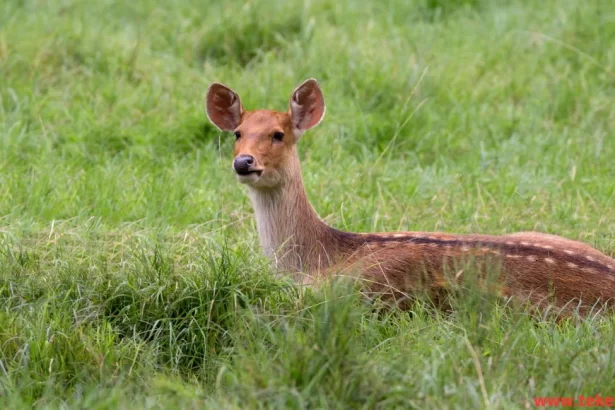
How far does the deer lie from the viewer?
18.7 ft

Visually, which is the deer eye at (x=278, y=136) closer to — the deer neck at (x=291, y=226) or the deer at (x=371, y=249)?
the deer at (x=371, y=249)

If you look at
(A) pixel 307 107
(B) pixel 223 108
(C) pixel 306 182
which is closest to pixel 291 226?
(A) pixel 307 107

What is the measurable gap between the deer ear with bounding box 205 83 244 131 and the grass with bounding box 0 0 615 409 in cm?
58

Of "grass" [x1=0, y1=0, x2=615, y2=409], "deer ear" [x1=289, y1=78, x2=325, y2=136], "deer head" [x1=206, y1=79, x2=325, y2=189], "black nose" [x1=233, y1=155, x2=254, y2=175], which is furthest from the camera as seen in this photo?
"deer ear" [x1=289, y1=78, x2=325, y2=136]

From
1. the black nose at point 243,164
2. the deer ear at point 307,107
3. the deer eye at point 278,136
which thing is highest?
the deer ear at point 307,107

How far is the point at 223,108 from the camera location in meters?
6.52

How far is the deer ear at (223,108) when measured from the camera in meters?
6.46

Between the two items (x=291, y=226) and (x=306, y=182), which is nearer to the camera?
(x=291, y=226)

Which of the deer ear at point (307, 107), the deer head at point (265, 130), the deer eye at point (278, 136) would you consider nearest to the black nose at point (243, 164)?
the deer head at point (265, 130)

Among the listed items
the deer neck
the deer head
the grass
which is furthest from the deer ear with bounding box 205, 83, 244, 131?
the grass

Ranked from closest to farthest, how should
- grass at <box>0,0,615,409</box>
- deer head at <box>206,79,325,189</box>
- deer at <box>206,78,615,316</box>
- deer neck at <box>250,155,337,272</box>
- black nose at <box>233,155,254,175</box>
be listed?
grass at <box>0,0,615,409</box>, deer at <box>206,78,615,316</box>, black nose at <box>233,155,254,175</box>, deer head at <box>206,79,325,189</box>, deer neck at <box>250,155,337,272</box>

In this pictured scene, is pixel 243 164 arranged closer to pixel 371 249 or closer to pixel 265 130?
pixel 265 130

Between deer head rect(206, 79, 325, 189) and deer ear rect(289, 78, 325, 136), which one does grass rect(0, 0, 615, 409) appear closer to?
deer head rect(206, 79, 325, 189)

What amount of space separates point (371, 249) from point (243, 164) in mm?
754
